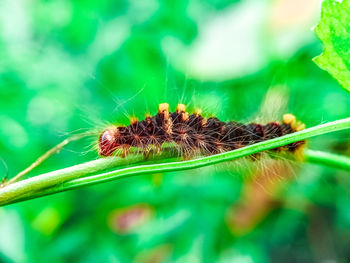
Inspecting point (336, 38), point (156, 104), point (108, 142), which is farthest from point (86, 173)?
point (156, 104)

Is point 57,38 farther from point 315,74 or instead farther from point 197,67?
point 315,74

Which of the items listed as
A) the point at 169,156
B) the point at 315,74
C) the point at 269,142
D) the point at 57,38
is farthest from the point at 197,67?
the point at 269,142

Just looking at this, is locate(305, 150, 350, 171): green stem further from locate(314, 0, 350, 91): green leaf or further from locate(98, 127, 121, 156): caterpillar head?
locate(98, 127, 121, 156): caterpillar head

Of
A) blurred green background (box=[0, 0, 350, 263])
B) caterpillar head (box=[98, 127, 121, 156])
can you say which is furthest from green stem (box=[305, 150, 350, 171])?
blurred green background (box=[0, 0, 350, 263])

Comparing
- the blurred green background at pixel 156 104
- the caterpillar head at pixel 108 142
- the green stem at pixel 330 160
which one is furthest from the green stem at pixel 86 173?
the blurred green background at pixel 156 104

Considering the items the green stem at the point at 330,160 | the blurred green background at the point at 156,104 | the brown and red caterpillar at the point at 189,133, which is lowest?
the green stem at the point at 330,160

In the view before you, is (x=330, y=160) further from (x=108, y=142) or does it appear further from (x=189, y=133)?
(x=108, y=142)

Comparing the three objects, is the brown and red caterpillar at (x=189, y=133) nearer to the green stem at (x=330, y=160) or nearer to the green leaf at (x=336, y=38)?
the green stem at (x=330, y=160)
